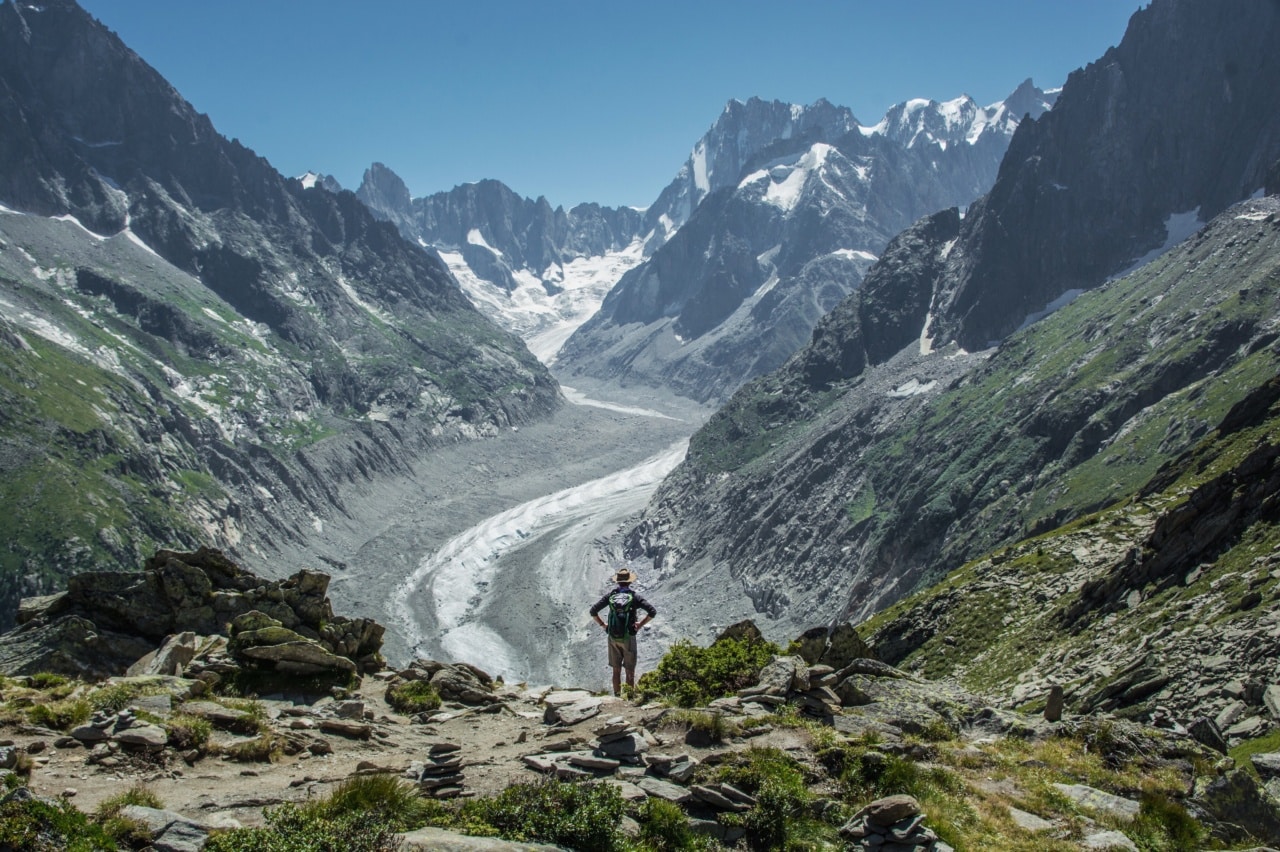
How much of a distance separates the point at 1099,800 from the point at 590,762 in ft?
34.3

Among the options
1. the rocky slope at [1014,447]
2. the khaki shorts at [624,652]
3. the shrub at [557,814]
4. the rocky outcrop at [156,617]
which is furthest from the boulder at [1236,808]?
the rocky slope at [1014,447]

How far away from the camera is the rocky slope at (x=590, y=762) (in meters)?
14.7

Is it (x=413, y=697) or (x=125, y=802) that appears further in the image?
(x=413, y=697)

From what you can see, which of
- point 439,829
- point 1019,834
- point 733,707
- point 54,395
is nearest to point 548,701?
point 733,707

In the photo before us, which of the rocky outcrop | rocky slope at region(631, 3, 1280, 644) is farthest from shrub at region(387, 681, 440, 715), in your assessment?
rocky slope at region(631, 3, 1280, 644)

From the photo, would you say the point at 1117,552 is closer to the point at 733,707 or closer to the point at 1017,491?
the point at 733,707

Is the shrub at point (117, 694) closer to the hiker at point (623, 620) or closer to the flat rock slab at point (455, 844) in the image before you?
the flat rock slab at point (455, 844)

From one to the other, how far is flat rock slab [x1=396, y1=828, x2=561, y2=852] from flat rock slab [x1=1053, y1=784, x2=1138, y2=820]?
11.2 m

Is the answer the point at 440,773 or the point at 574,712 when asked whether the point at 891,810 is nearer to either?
the point at 440,773

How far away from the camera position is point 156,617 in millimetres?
31625

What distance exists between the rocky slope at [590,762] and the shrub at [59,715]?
0.04 metres

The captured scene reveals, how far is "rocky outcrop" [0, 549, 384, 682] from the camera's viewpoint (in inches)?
1173

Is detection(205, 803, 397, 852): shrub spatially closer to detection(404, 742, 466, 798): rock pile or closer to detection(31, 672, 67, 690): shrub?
detection(404, 742, 466, 798): rock pile

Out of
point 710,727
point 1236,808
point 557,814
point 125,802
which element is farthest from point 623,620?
point 1236,808
